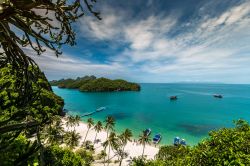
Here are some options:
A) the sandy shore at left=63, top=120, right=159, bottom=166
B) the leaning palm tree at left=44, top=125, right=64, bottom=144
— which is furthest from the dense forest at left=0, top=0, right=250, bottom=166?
the sandy shore at left=63, top=120, right=159, bottom=166

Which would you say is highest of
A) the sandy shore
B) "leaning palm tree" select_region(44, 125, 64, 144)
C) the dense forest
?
the dense forest

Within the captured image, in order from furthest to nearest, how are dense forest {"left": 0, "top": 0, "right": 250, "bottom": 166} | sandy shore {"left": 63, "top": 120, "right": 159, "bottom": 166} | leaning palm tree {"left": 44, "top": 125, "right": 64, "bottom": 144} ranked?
sandy shore {"left": 63, "top": 120, "right": 159, "bottom": 166}, leaning palm tree {"left": 44, "top": 125, "right": 64, "bottom": 144}, dense forest {"left": 0, "top": 0, "right": 250, "bottom": 166}

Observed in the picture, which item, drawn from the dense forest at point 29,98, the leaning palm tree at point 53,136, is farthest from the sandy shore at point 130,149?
the dense forest at point 29,98

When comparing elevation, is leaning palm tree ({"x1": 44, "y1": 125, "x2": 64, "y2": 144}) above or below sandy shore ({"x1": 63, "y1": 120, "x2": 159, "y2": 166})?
above

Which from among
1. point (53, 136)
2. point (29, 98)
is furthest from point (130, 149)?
point (29, 98)

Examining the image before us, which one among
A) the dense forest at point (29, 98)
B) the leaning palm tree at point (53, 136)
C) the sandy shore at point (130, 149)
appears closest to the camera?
the dense forest at point (29, 98)

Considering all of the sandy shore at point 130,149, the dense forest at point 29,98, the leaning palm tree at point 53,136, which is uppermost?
the dense forest at point 29,98

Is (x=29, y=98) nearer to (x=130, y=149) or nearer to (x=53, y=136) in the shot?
(x=53, y=136)

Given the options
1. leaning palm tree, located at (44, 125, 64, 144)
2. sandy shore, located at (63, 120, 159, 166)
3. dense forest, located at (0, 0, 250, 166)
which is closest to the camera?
dense forest, located at (0, 0, 250, 166)

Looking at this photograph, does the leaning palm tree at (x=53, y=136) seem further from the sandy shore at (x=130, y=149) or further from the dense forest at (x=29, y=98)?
the dense forest at (x=29, y=98)

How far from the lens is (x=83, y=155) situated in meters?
41.4

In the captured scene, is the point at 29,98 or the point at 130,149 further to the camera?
the point at 130,149

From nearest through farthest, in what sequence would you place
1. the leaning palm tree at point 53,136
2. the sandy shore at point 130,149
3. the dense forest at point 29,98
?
1. the dense forest at point 29,98
2. the leaning palm tree at point 53,136
3. the sandy shore at point 130,149

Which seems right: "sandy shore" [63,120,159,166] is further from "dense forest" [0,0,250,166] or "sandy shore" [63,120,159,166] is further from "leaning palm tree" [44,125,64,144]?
"dense forest" [0,0,250,166]
